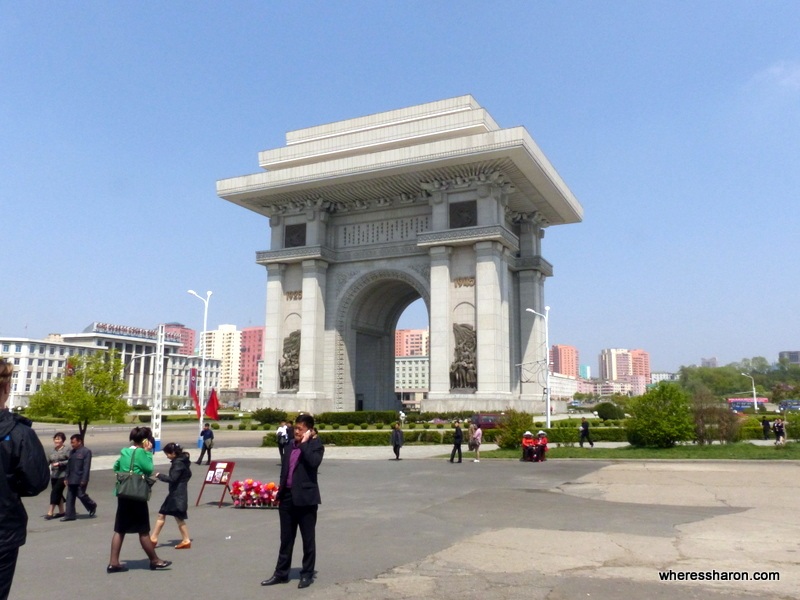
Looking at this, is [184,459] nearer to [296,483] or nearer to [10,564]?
[296,483]

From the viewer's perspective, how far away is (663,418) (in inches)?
926

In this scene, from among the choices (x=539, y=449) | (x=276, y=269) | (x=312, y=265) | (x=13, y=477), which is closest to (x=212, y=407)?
(x=539, y=449)

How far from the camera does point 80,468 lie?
11.5 metres

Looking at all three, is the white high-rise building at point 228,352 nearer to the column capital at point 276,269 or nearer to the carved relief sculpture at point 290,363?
the column capital at point 276,269

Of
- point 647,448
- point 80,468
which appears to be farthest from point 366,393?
point 80,468

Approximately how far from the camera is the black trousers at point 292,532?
22.6ft

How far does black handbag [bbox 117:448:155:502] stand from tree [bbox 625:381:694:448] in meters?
20.6

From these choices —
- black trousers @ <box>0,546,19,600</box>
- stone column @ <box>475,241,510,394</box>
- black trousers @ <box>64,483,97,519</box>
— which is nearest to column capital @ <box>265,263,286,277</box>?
stone column @ <box>475,241,510,394</box>

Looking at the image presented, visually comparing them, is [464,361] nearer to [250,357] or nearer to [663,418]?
[663,418]

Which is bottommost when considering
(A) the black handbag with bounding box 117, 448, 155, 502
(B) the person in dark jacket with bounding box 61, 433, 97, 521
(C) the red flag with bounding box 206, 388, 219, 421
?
(B) the person in dark jacket with bounding box 61, 433, 97, 521

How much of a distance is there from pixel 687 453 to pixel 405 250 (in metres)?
26.2

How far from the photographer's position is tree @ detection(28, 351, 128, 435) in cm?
2581

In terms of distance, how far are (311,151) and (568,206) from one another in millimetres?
20043

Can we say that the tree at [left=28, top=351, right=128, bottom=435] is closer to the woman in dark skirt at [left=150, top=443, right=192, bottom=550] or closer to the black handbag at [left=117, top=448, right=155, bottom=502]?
the woman in dark skirt at [left=150, top=443, right=192, bottom=550]
